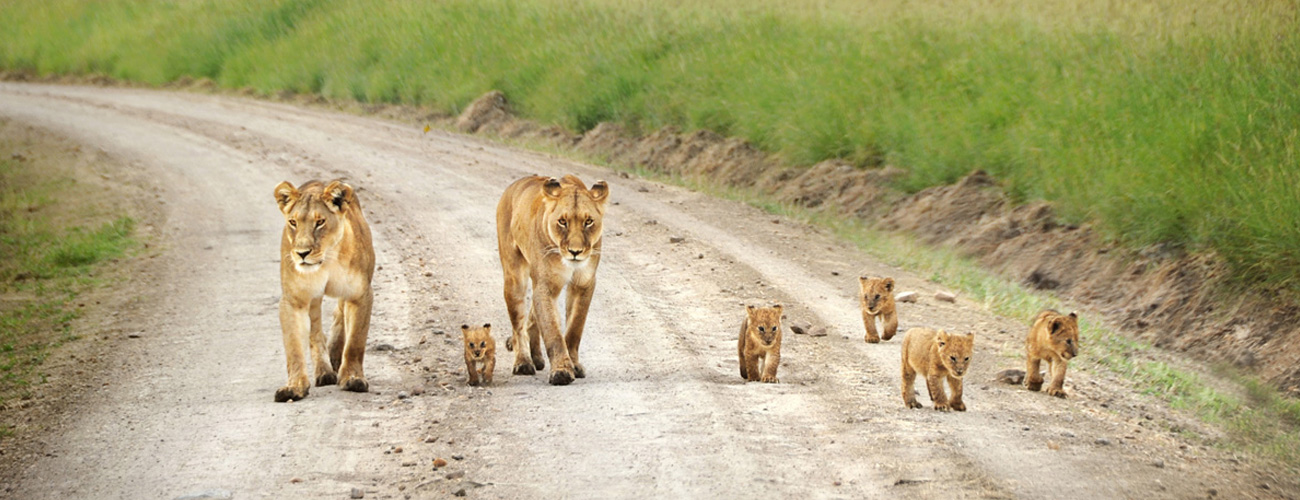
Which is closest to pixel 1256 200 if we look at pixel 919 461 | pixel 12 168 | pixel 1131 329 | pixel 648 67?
pixel 1131 329

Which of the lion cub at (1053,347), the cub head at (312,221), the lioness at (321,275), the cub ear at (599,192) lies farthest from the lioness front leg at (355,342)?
the lion cub at (1053,347)

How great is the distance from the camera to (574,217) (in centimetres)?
800

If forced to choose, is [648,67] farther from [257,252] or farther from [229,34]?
[229,34]

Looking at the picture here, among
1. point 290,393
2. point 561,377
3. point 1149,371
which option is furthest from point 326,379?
point 1149,371

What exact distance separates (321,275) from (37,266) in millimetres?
7623

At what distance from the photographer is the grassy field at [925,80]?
11.9 metres

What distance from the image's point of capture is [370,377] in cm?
877

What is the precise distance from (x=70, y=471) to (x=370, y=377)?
2154 millimetres

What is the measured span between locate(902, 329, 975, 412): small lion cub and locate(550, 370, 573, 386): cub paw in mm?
2037

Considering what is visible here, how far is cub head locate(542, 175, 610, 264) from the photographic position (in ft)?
26.2

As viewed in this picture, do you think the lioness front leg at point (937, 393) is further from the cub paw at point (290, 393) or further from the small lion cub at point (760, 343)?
the cub paw at point (290, 393)

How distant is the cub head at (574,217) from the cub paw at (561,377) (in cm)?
73

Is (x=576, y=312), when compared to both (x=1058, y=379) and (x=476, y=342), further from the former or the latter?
(x=1058, y=379)

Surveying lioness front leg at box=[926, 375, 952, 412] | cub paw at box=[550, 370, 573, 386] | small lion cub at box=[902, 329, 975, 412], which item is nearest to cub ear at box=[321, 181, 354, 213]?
cub paw at box=[550, 370, 573, 386]
